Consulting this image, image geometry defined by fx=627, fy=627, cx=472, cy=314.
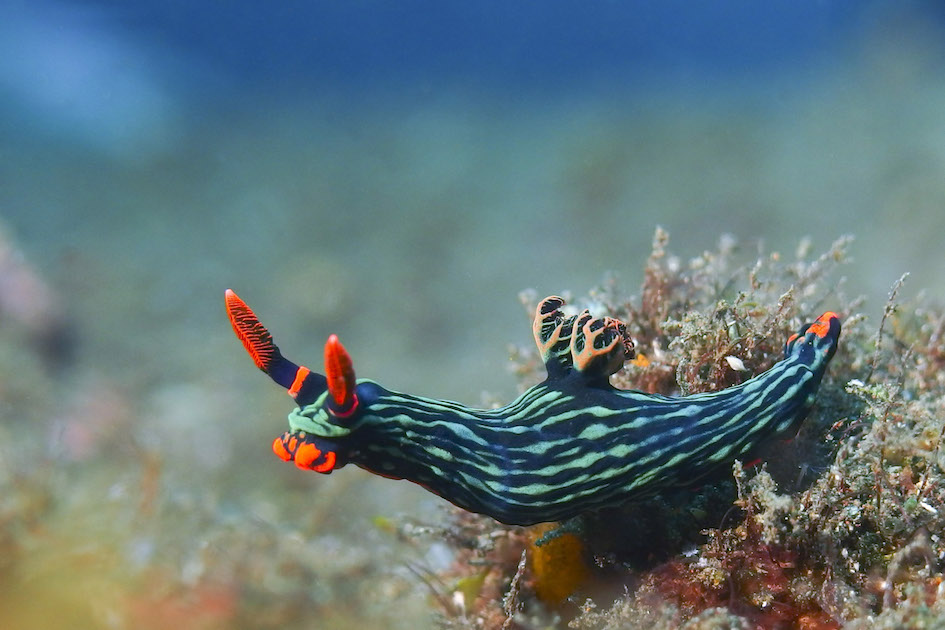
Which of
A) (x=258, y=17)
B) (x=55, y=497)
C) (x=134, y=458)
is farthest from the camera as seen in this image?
(x=258, y=17)

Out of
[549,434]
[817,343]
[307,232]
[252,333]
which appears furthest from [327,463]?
[307,232]

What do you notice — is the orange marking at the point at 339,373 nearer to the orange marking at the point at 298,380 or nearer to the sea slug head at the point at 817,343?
the orange marking at the point at 298,380

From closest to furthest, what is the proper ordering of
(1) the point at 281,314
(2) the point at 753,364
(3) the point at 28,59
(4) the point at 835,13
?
(2) the point at 753,364 → (1) the point at 281,314 → (3) the point at 28,59 → (4) the point at 835,13

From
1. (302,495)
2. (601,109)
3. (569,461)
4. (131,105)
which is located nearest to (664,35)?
(601,109)

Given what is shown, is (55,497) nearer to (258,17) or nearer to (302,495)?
(302,495)

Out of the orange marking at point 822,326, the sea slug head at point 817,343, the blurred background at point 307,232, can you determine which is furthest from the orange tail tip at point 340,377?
the orange marking at point 822,326

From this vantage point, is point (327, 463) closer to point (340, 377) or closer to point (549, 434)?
point (340, 377)
